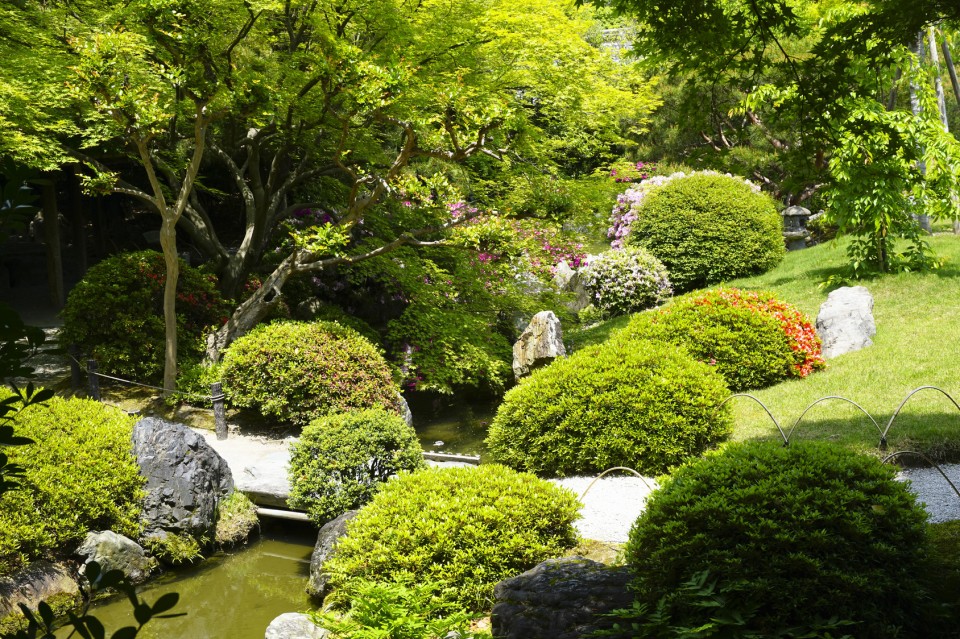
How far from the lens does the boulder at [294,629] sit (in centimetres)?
503

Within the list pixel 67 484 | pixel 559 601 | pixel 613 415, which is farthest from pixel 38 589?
pixel 613 415

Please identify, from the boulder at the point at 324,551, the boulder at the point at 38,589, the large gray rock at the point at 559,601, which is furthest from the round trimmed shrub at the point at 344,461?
the large gray rock at the point at 559,601

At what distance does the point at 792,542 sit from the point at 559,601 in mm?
1168

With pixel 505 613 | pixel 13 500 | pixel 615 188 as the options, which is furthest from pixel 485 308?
pixel 505 613

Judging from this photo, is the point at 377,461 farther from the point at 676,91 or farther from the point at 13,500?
the point at 676,91

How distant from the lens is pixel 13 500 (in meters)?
6.04

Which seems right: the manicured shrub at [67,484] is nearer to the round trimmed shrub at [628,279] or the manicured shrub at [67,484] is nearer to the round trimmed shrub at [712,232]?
the round trimmed shrub at [628,279]

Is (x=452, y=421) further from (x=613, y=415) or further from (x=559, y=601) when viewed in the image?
(x=559, y=601)

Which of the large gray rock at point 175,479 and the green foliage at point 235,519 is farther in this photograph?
the green foliage at point 235,519

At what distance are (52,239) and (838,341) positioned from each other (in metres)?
13.8

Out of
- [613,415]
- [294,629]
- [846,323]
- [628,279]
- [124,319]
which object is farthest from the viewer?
[628,279]

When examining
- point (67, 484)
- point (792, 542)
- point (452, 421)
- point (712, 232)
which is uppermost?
point (712, 232)

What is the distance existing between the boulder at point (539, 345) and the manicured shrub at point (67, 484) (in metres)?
6.06

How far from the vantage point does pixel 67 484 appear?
252 inches
